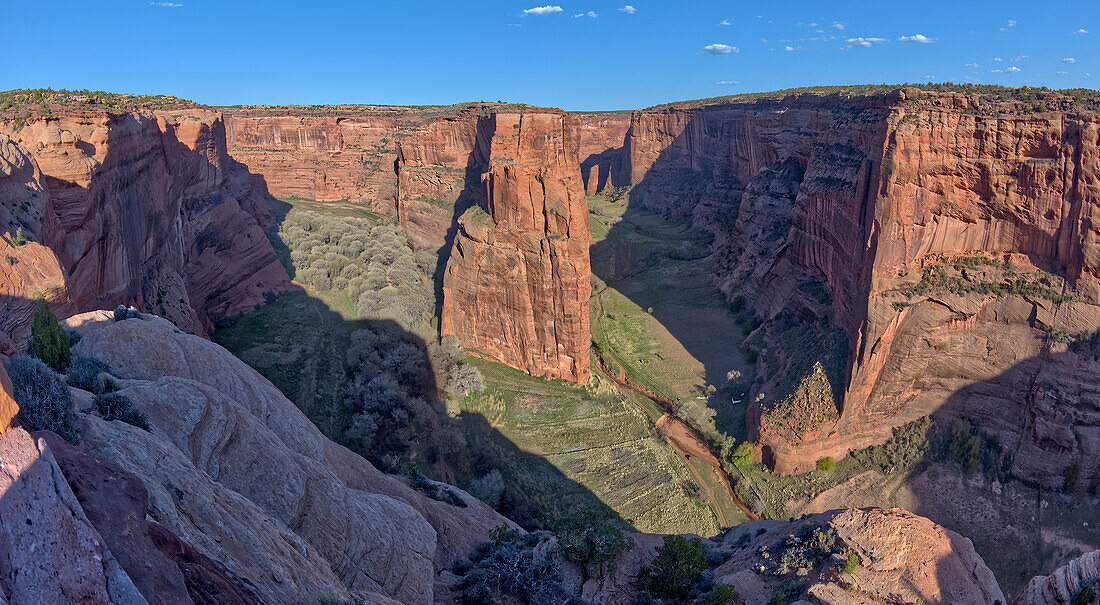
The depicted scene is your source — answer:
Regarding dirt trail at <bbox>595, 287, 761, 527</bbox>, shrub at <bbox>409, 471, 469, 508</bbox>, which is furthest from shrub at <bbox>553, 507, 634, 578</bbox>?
dirt trail at <bbox>595, 287, 761, 527</bbox>

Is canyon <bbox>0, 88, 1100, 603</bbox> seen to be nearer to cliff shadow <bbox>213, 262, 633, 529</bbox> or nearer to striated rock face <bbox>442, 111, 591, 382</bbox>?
striated rock face <bbox>442, 111, 591, 382</bbox>

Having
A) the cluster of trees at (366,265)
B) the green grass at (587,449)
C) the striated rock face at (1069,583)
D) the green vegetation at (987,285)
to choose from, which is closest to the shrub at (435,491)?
the green grass at (587,449)

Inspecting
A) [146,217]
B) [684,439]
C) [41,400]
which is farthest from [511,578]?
[684,439]

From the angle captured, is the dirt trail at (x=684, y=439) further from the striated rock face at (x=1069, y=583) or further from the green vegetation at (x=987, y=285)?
the striated rock face at (x=1069, y=583)

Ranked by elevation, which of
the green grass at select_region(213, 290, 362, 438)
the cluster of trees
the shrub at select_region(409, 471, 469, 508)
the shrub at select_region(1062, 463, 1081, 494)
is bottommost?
the shrub at select_region(1062, 463, 1081, 494)

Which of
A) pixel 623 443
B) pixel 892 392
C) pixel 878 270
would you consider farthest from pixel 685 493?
pixel 878 270

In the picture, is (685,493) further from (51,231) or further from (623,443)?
(51,231)
